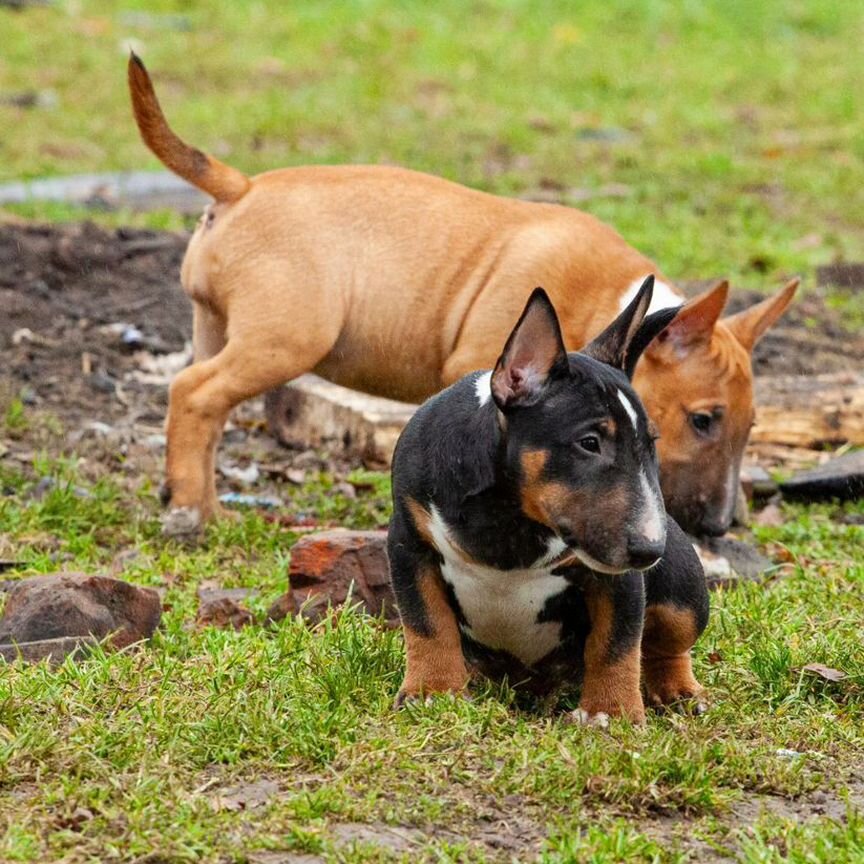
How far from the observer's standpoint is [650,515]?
413 cm

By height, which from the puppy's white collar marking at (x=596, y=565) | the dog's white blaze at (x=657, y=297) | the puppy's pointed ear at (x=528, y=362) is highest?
the puppy's pointed ear at (x=528, y=362)

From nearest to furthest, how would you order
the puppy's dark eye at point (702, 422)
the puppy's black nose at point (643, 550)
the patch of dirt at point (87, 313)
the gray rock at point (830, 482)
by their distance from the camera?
the puppy's black nose at point (643, 550) → the puppy's dark eye at point (702, 422) → the gray rock at point (830, 482) → the patch of dirt at point (87, 313)

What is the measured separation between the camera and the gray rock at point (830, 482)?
7.77m

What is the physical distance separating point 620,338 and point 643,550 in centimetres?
75

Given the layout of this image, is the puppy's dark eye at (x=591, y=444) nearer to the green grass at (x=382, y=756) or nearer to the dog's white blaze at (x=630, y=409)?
the dog's white blaze at (x=630, y=409)

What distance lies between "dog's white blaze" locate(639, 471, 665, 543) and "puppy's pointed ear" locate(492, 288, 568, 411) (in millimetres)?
353

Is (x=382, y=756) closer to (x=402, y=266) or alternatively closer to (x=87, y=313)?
(x=402, y=266)

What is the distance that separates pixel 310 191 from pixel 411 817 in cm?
398

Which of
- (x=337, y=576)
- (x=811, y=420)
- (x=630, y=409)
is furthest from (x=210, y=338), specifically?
(x=630, y=409)

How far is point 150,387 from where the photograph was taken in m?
8.93

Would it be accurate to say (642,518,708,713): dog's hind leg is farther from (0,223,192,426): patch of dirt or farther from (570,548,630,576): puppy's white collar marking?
(0,223,192,426): patch of dirt

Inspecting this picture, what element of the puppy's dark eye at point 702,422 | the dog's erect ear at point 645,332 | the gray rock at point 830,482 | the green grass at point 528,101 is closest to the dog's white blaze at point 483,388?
the dog's erect ear at point 645,332

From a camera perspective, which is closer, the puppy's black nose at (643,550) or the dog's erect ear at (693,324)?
the puppy's black nose at (643,550)

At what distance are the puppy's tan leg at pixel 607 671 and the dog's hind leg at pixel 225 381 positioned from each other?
2.81 metres
